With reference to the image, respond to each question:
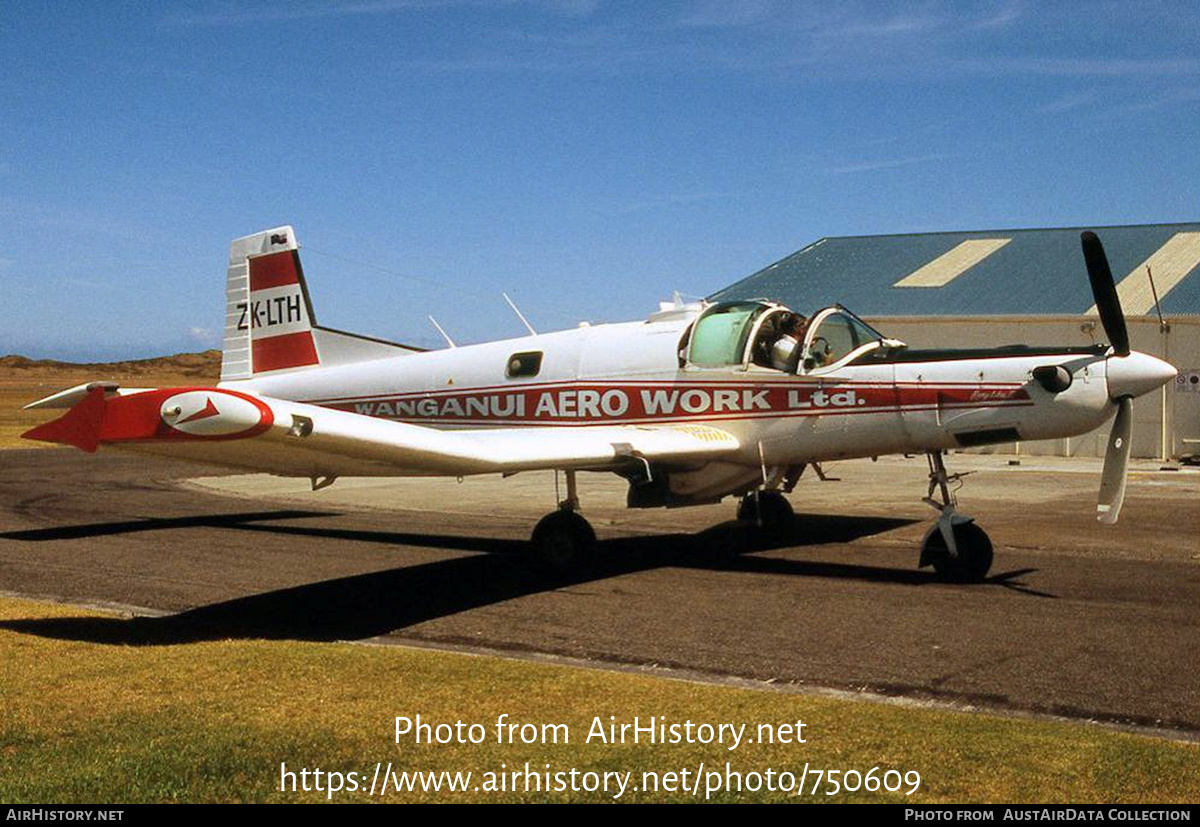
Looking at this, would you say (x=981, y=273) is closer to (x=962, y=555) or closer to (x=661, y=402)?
Result: (x=661, y=402)

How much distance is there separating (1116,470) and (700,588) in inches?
166

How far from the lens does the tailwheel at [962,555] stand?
1164 centimetres

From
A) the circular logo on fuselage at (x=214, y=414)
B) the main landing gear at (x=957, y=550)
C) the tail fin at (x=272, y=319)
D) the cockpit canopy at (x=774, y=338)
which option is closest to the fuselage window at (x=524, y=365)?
the cockpit canopy at (x=774, y=338)

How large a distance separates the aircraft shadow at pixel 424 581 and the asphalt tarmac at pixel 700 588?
42 mm

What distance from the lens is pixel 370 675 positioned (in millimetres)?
7992

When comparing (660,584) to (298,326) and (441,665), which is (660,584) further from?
(298,326)

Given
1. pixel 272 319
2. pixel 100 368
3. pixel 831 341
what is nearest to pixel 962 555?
pixel 831 341

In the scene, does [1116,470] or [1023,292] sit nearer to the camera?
[1116,470]

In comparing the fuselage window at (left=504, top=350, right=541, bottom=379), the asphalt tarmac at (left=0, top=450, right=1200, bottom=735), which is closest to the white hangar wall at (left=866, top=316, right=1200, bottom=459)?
the asphalt tarmac at (left=0, top=450, right=1200, bottom=735)

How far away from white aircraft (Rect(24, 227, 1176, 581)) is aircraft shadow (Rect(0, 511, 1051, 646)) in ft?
2.05

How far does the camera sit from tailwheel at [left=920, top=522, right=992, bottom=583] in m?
11.6

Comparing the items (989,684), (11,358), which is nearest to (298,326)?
(989,684)

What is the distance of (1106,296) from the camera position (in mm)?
11398

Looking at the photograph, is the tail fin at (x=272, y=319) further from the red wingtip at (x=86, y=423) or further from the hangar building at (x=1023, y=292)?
the hangar building at (x=1023, y=292)
